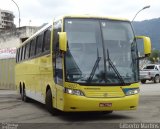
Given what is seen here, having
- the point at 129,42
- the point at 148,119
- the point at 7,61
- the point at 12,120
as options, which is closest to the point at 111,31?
the point at 129,42

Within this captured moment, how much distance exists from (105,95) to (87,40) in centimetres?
169

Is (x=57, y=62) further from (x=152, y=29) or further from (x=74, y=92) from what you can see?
(x=152, y=29)

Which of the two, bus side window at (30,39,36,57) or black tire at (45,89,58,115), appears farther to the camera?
bus side window at (30,39,36,57)

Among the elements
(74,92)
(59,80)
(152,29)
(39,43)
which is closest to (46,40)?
(39,43)

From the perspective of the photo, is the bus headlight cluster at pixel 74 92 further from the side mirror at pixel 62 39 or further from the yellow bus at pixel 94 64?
the side mirror at pixel 62 39

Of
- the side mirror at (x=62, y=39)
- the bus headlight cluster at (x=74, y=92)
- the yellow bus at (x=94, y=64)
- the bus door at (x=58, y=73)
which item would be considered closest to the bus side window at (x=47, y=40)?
the yellow bus at (x=94, y=64)

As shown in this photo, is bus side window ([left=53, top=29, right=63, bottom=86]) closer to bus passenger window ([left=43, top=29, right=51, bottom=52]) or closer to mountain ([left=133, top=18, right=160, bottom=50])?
bus passenger window ([left=43, top=29, right=51, bottom=52])

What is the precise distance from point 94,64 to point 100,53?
1.28 ft

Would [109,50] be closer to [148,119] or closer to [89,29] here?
[89,29]

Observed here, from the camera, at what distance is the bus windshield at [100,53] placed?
1237 cm

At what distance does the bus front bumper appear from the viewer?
12094mm

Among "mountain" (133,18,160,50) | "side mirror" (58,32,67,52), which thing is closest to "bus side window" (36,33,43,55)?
"side mirror" (58,32,67,52)

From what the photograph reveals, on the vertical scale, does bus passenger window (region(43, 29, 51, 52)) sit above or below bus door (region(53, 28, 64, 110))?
above

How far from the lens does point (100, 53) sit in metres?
12.6
